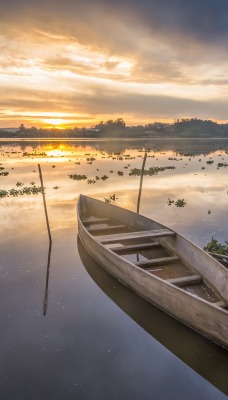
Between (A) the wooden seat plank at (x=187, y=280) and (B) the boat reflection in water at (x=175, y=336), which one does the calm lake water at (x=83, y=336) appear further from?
(A) the wooden seat plank at (x=187, y=280)

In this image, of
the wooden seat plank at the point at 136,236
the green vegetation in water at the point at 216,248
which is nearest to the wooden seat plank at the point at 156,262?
the wooden seat plank at the point at 136,236

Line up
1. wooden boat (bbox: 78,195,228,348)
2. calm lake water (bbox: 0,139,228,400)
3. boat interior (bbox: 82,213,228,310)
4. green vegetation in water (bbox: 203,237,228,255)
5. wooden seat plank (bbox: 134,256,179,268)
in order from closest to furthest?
calm lake water (bbox: 0,139,228,400), wooden boat (bbox: 78,195,228,348), boat interior (bbox: 82,213,228,310), wooden seat plank (bbox: 134,256,179,268), green vegetation in water (bbox: 203,237,228,255)

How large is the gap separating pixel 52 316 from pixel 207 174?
2968 centimetres

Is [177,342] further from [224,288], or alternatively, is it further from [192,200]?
[192,200]

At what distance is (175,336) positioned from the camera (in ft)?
27.1

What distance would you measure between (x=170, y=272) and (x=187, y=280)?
1235mm

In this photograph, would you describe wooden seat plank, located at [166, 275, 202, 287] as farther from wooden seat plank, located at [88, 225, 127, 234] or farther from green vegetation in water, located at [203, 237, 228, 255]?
wooden seat plank, located at [88, 225, 127, 234]

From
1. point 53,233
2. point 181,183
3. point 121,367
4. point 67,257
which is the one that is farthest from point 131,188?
point 121,367

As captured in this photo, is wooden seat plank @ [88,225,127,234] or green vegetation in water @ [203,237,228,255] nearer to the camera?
green vegetation in water @ [203,237,228,255]

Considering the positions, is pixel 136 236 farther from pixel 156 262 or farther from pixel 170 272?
pixel 170 272

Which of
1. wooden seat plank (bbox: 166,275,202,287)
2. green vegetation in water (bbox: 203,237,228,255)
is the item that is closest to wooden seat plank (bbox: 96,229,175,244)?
green vegetation in water (bbox: 203,237,228,255)

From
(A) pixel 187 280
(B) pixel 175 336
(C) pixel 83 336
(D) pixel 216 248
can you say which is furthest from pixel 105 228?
(B) pixel 175 336

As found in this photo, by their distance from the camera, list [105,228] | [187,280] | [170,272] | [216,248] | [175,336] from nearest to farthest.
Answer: [175,336] → [187,280] → [170,272] → [216,248] → [105,228]

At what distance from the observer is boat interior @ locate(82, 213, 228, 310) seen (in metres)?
9.35
